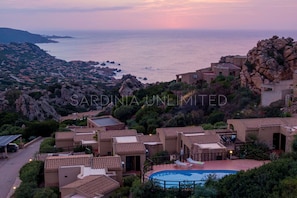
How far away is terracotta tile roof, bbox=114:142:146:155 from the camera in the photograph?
44.8ft

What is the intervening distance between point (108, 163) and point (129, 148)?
158 centimetres

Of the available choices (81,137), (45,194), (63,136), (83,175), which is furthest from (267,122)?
(63,136)

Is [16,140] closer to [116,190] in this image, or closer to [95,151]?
[95,151]

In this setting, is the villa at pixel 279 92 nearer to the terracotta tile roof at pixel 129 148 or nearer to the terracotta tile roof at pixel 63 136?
the terracotta tile roof at pixel 129 148

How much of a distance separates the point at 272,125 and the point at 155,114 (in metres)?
Answer: 11.1

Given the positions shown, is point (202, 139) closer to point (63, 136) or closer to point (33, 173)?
point (33, 173)

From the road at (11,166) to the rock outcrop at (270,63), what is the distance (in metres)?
14.4

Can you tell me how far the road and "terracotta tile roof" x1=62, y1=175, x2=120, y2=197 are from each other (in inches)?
150

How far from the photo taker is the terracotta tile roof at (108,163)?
40.2 feet

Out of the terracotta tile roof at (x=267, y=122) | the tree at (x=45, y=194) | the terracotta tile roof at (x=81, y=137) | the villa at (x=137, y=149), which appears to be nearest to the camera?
the tree at (x=45, y=194)

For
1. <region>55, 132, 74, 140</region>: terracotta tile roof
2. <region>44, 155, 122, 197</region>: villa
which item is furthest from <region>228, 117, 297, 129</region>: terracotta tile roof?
<region>55, 132, 74, 140</region>: terracotta tile roof

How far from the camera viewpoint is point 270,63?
26.4 m

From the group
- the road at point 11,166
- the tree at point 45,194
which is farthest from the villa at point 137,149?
the road at point 11,166

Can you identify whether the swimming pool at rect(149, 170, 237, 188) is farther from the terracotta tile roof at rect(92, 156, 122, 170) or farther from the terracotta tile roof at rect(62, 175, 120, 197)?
the terracotta tile roof at rect(92, 156, 122, 170)
